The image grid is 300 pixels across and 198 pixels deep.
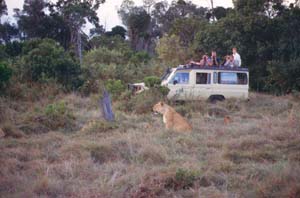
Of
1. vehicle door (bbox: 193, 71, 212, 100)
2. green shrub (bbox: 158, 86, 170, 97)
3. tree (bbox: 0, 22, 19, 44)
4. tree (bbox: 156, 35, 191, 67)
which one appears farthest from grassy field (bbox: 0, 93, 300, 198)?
tree (bbox: 0, 22, 19, 44)

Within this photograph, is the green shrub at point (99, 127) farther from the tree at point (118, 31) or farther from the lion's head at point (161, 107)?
the tree at point (118, 31)

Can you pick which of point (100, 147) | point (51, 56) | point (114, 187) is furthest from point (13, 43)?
point (114, 187)

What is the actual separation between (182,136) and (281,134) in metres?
1.97

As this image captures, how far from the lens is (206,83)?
1406 cm

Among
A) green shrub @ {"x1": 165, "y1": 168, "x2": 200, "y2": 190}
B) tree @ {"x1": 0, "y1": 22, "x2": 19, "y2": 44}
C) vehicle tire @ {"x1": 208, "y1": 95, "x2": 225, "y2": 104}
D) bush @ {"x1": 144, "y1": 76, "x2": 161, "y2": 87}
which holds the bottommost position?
green shrub @ {"x1": 165, "y1": 168, "x2": 200, "y2": 190}

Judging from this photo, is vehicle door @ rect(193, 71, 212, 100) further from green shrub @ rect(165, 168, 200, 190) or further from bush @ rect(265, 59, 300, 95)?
green shrub @ rect(165, 168, 200, 190)

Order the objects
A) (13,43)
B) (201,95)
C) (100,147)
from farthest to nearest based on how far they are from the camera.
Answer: (13,43) → (201,95) → (100,147)

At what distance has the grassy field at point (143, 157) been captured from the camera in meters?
5.14

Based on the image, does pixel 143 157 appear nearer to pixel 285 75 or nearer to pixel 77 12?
pixel 285 75

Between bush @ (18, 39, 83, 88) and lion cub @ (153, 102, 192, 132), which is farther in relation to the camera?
bush @ (18, 39, 83, 88)

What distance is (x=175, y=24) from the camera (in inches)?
1004

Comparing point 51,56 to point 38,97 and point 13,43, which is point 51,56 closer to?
point 38,97

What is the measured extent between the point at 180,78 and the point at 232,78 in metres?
1.90

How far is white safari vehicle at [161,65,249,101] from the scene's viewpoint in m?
13.8
